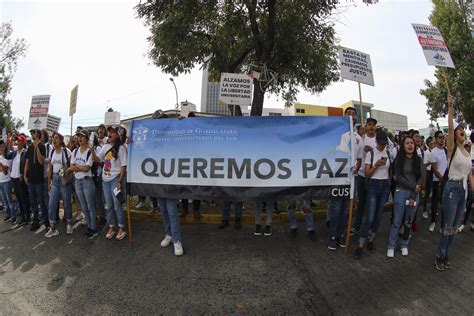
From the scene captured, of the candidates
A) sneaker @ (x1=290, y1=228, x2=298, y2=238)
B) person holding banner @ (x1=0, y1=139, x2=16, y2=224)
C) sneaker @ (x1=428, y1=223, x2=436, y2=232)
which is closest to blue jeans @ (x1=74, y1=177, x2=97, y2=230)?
person holding banner @ (x1=0, y1=139, x2=16, y2=224)

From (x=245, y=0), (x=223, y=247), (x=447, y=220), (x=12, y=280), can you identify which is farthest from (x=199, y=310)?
(x=245, y=0)

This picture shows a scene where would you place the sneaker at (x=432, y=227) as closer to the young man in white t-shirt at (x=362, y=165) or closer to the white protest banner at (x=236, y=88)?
the young man in white t-shirt at (x=362, y=165)

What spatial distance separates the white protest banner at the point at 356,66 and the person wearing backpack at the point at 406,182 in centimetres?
271

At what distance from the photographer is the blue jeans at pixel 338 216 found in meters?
4.80

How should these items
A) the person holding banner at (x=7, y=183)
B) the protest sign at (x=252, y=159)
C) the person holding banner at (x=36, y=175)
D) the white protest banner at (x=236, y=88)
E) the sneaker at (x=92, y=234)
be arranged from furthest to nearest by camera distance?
1. the person holding banner at (x=7, y=183)
2. the white protest banner at (x=236, y=88)
3. the person holding banner at (x=36, y=175)
4. the sneaker at (x=92, y=234)
5. the protest sign at (x=252, y=159)

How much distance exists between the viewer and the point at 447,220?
4203 millimetres

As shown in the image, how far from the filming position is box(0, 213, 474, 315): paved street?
3459mm

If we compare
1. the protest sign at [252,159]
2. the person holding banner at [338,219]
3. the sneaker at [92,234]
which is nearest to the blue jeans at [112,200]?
the sneaker at [92,234]

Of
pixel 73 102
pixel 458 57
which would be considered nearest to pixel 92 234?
pixel 73 102

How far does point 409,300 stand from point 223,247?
2.66 meters

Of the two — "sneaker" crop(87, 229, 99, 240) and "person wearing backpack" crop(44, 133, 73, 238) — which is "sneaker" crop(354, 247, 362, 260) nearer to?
"sneaker" crop(87, 229, 99, 240)

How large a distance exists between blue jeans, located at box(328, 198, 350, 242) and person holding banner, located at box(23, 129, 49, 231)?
5.59m

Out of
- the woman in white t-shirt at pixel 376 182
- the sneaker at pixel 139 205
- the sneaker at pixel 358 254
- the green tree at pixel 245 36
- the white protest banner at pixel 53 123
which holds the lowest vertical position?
the sneaker at pixel 139 205

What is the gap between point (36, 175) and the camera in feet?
20.8
